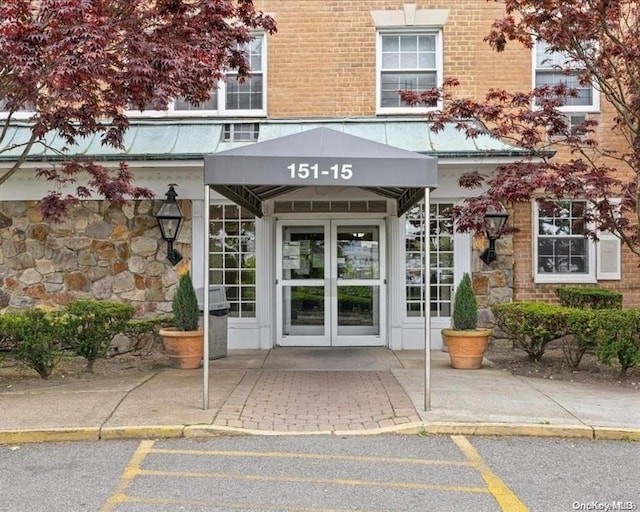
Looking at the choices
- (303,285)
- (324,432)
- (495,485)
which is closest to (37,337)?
(324,432)

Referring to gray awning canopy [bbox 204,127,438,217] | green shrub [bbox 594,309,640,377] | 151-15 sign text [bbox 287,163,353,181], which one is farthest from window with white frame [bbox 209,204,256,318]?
green shrub [bbox 594,309,640,377]

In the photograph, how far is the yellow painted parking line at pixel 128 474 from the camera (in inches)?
161

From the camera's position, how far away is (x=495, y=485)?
14.4ft

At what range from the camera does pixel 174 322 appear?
28.5 ft

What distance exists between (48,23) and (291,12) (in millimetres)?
5520

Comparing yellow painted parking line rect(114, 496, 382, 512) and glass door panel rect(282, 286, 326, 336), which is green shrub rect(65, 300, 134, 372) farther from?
yellow painted parking line rect(114, 496, 382, 512)

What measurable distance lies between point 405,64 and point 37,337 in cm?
752

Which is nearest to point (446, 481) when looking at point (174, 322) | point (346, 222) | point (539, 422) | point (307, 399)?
point (539, 422)

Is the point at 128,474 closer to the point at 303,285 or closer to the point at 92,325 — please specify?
the point at 92,325

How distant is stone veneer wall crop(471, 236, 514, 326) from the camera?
994 cm

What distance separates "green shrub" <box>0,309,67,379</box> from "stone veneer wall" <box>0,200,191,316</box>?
2.20m

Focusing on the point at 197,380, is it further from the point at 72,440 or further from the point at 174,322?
the point at 72,440

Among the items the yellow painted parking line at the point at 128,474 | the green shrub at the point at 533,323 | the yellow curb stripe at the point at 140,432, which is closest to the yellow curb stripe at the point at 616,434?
the green shrub at the point at 533,323

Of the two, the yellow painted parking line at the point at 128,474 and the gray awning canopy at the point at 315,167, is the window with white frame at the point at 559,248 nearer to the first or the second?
the gray awning canopy at the point at 315,167
